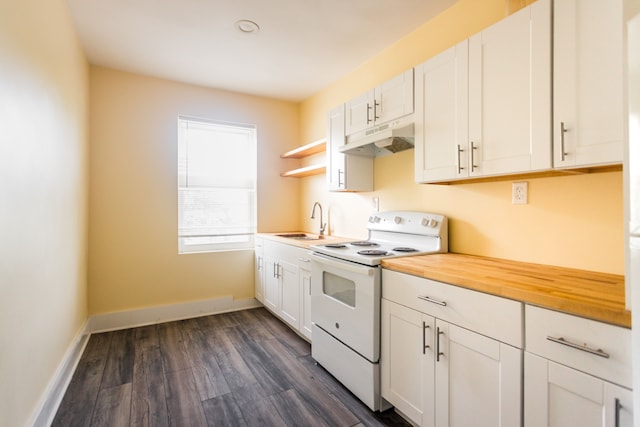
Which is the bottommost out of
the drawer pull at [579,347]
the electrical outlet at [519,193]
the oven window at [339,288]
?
the oven window at [339,288]

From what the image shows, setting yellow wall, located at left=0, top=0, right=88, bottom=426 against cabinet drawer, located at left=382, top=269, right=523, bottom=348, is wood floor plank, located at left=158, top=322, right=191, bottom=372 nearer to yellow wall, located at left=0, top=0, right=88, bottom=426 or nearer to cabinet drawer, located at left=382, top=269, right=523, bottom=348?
yellow wall, located at left=0, top=0, right=88, bottom=426

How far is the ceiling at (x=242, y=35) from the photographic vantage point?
214cm

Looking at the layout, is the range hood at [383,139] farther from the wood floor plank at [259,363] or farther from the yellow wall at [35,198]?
the yellow wall at [35,198]

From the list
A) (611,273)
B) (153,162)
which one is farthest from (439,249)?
(153,162)

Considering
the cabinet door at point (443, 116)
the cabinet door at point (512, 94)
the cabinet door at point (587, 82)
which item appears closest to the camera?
the cabinet door at point (587, 82)

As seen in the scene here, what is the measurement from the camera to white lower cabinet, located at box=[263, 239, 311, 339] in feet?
8.79

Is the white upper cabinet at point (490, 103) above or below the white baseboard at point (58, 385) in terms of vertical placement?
above

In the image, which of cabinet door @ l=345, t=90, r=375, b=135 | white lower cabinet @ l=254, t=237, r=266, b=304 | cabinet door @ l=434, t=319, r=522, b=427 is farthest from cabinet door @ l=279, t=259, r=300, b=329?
cabinet door @ l=434, t=319, r=522, b=427

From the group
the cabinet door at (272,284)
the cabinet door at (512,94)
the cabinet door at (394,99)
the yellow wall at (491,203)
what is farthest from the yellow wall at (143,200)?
the cabinet door at (512,94)

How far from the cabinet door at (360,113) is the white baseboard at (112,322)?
2429mm

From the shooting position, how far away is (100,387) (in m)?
2.09

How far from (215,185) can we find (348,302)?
232 centimetres

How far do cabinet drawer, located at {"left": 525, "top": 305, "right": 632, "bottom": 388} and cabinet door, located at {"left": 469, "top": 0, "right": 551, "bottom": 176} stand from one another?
2.26 feet

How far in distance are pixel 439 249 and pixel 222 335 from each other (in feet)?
7.10
